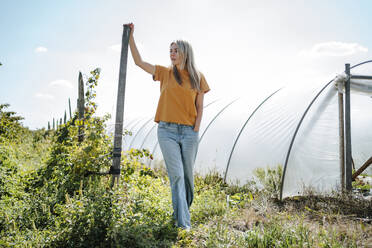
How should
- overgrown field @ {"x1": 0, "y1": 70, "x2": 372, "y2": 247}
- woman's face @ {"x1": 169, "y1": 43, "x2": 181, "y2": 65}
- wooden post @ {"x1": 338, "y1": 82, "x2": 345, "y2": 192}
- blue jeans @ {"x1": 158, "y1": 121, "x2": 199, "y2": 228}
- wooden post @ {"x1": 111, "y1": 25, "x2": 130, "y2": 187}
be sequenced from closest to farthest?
overgrown field @ {"x1": 0, "y1": 70, "x2": 372, "y2": 247} < blue jeans @ {"x1": 158, "y1": 121, "x2": 199, "y2": 228} < woman's face @ {"x1": 169, "y1": 43, "x2": 181, "y2": 65} < wooden post @ {"x1": 111, "y1": 25, "x2": 130, "y2": 187} < wooden post @ {"x1": 338, "y1": 82, "x2": 345, "y2": 192}

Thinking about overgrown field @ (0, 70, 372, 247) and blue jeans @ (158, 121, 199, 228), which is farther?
blue jeans @ (158, 121, 199, 228)

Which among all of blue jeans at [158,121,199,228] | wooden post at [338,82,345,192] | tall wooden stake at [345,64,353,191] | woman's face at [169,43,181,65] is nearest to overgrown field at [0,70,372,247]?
blue jeans at [158,121,199,228]

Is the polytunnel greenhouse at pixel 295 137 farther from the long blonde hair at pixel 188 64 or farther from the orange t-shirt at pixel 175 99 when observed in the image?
the long blonde hair at pixel 188 64

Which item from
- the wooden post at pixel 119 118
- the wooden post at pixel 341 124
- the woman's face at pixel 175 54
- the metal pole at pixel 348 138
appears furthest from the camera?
the wooden post at pixel 341 124

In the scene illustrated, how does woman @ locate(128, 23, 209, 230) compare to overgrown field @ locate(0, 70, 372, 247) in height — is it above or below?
above

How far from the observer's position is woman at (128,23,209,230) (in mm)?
2805

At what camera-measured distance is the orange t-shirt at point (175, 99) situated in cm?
286

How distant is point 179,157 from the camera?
2.84m

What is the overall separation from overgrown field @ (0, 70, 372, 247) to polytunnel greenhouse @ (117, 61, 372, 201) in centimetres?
38

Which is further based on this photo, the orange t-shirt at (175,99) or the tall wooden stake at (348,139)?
the tall wooden stake at (348,139)

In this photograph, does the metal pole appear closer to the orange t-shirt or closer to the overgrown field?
the overgrown field

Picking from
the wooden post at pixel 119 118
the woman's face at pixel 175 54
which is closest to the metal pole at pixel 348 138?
the woman's face at pixel 175 54

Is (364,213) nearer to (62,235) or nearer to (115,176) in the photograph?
(115,176)

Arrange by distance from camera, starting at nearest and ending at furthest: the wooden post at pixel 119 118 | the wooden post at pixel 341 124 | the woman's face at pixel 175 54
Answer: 1. the woman's face at pixel 175 54
2. the wooden post at pixel 119 118
3. the wooden post at pixel 341 124
